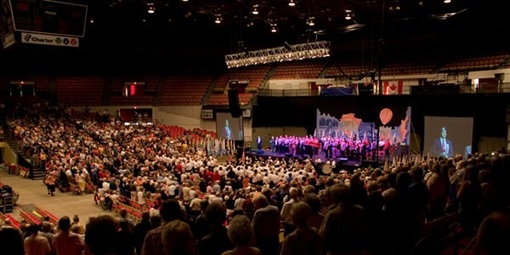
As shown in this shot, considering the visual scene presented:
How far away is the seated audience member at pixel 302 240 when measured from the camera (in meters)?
3.40

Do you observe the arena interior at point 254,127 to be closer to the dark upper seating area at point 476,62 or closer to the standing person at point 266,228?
the standing person at point 266,228

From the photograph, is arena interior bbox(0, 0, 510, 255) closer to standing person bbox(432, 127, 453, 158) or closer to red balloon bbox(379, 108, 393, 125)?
standing person bbox(432, 127, 453, 158)

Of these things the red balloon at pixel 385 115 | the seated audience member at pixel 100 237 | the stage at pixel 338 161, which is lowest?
the stage at pixel 338 161

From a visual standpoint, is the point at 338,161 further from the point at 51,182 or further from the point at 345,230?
the point at 345,230

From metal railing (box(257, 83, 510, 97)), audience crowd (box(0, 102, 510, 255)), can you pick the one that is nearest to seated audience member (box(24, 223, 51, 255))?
audience crowd (box(0, 102, 510, 255))

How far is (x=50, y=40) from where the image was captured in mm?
15664

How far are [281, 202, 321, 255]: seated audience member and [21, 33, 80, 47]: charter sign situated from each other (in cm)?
1486

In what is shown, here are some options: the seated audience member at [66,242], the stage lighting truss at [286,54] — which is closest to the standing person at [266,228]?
the seated audience member at [66,242]

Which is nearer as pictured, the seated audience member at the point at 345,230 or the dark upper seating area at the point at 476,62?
the seated audience member at the point at 345,230

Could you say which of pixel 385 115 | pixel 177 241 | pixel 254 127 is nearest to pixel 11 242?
pixel 177 241

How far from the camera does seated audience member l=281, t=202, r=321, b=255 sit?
340 cm

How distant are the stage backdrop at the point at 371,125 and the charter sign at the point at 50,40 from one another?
1358cm

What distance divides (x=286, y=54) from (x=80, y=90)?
56.9ft

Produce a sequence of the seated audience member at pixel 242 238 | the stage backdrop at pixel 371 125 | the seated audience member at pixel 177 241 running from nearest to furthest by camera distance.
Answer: the seated audience member at pixel 177 241 → the seated audience member at pixel 242 238 → the stage backdrop at pixel 371 125
